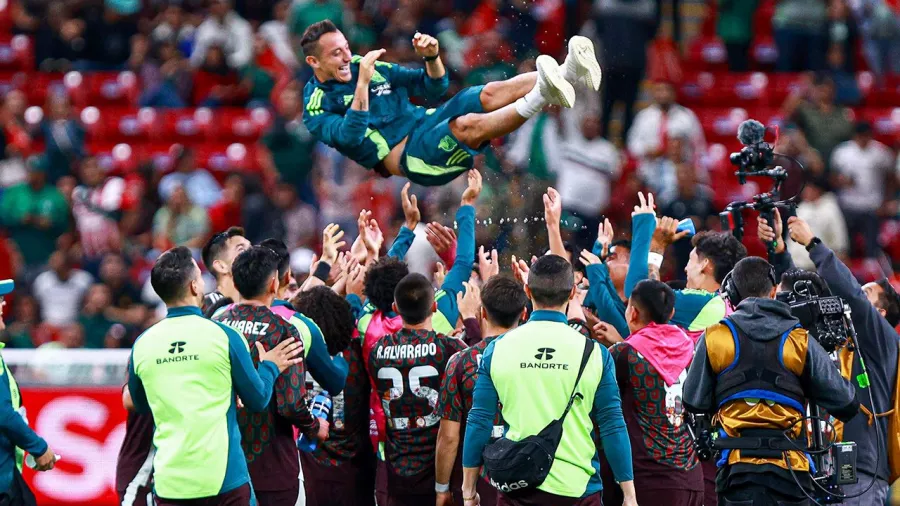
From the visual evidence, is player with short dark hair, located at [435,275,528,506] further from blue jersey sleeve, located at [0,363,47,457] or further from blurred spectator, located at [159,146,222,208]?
blurred spectator, located at [159,146,222,208]

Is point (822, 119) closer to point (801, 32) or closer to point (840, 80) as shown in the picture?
point (840, 80)

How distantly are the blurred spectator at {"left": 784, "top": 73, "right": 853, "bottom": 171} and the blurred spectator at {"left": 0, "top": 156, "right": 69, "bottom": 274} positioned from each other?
26.8ft

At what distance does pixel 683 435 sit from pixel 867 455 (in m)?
0.96

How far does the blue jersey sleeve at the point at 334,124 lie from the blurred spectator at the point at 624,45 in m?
6.35

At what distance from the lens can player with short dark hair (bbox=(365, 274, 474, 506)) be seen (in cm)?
715

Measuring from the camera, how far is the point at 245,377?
6.34 meters

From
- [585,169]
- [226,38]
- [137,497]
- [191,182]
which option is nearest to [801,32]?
[585,169]

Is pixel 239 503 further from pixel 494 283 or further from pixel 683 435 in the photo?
pixel 683 435

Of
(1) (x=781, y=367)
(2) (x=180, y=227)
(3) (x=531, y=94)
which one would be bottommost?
(2) (x=180, y=227)

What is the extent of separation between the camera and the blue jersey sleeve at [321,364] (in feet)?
22.6

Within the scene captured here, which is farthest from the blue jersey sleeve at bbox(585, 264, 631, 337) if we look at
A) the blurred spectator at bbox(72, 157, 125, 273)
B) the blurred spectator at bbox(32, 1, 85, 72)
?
the blurred spectator at bbox(32, 1, 85, 72)

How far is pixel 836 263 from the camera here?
23.4 ft

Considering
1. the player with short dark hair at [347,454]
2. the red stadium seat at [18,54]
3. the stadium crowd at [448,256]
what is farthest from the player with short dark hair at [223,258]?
the red stadium seat at [18,54]

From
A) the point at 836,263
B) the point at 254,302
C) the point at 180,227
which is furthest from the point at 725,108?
the point at 254,302
